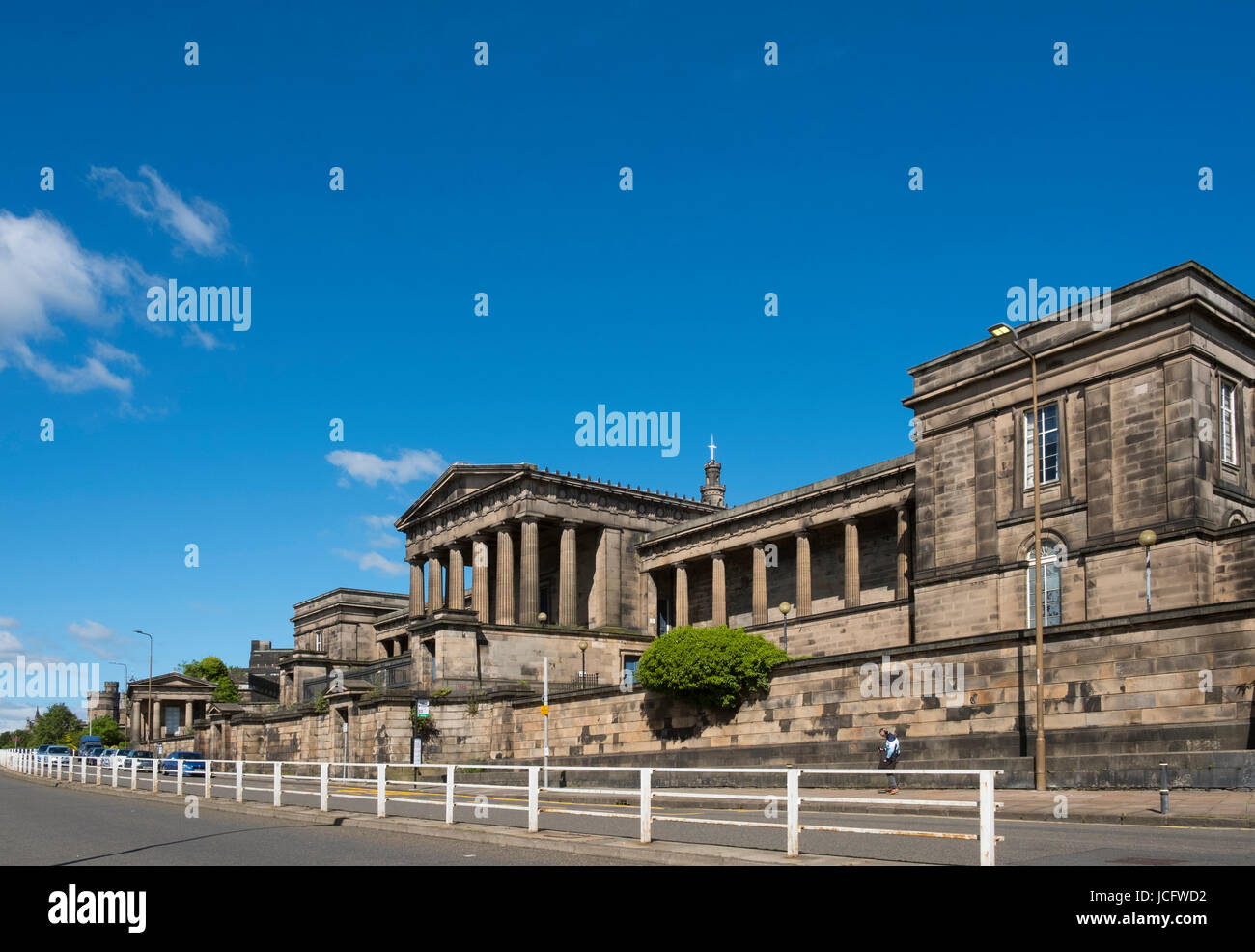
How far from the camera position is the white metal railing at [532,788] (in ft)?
36.5

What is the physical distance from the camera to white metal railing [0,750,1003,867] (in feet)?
36.5

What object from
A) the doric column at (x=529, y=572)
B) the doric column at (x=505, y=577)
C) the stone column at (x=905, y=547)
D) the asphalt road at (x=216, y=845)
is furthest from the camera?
the doric column at (x=529, y=572)

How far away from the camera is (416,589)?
7169 cm

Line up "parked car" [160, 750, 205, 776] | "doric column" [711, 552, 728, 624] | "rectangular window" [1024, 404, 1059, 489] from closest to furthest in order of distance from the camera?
1. "parked car" [160, 750, 205, 776]
2. "rectangular window" [1024, 404, 1059, 489]
3. "doric column" [711, 552, 728, 624]

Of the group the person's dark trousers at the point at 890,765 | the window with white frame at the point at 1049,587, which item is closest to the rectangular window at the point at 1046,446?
the window with white frame at the point at 1049,587

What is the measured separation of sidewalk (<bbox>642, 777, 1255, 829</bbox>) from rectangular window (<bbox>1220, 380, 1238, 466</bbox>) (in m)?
14.7

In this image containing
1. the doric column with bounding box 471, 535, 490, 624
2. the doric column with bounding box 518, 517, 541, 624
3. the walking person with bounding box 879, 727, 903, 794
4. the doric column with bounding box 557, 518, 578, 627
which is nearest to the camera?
the walking person with bounding box 879, 727, 903, 794

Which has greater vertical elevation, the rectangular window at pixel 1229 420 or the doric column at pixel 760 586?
the rectangular window at pixel 1229 420

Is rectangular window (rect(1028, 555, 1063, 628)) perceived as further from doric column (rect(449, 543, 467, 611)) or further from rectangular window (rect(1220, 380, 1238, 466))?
doric column (rect(449, 543, 467, 611))

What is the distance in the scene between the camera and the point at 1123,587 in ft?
113

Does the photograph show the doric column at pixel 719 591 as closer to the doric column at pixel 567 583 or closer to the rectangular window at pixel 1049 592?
the doric column at pixel 567 583

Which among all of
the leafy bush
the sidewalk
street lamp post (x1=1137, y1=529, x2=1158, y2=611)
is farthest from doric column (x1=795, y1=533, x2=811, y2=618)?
the sidewalk

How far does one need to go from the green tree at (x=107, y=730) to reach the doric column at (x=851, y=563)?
101821mm
